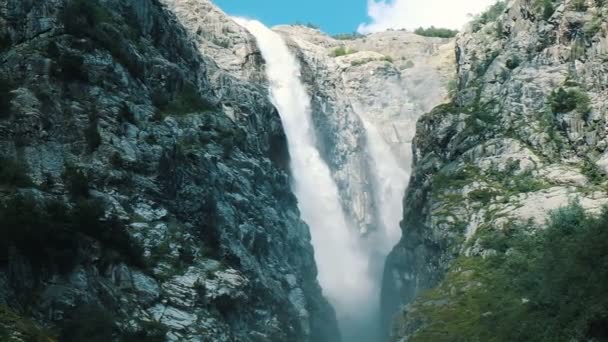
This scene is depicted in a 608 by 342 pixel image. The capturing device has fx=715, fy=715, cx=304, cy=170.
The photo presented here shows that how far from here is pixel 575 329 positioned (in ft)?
118

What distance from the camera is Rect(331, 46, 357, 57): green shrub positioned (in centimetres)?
16262

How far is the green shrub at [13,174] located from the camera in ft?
144

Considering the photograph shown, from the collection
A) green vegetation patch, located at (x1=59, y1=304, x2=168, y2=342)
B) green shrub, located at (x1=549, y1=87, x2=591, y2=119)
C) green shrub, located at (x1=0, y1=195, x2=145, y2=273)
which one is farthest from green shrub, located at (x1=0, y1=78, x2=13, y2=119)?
green shrub, located at (x1=549, y1=87, x2=591, y2=119)

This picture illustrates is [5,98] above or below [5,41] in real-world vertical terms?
below

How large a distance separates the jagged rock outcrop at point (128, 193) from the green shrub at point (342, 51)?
79.7 m

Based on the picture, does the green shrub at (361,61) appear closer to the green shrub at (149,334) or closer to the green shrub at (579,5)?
the green shrub at (579,5)

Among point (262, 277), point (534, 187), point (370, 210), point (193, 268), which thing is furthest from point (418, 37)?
point (193, 268)

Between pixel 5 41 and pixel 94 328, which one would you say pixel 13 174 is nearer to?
pixel 94 328

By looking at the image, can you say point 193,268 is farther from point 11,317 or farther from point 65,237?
point 11,317

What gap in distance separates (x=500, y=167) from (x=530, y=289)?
1084 inches

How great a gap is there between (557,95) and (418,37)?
104 m

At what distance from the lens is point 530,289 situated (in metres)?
52.2

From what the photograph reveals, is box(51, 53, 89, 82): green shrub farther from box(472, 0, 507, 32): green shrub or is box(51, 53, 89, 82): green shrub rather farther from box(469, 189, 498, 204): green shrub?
box(472, 0, 507, 32): green shrub

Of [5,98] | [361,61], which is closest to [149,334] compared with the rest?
[5,98]
